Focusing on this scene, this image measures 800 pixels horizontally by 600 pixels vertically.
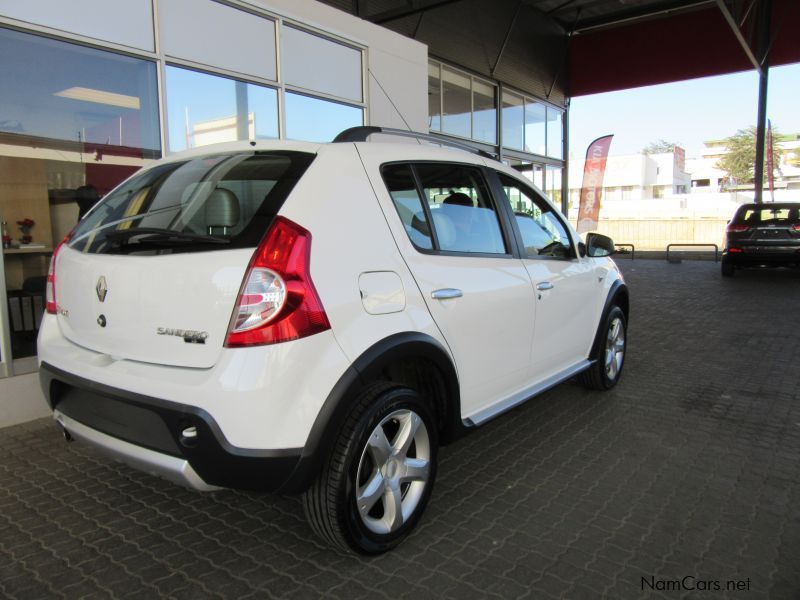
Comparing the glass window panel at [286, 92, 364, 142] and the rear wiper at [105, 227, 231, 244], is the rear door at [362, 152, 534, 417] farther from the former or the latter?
the glass window panel at [286, 92, 364, 142]

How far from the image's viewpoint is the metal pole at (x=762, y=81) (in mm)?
15023

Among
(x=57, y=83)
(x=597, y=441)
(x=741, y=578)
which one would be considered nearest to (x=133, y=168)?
(x=57, y=83)

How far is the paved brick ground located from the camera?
7.46 feet

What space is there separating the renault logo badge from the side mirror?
3.14 metres

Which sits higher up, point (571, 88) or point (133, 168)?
point (571, 88)

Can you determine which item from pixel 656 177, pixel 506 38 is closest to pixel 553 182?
pixel 506 38

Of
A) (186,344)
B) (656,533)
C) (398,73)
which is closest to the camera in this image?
(186,344)

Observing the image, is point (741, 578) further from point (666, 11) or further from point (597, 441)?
point (666, 11)

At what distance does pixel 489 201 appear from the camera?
328 cm

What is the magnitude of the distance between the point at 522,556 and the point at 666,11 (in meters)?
18.4

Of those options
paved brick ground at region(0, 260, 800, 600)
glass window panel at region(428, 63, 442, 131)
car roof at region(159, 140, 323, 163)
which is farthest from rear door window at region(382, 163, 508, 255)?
glass window panel at region(428, 63, 442, 131)

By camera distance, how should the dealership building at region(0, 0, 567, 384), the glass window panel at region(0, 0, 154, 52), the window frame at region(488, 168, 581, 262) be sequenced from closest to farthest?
the window frame at region(488, 168, 581, 262) < the glass window panel at region(0, 0, 154, 52) < the dealership building at region(0, 0, 567, 384)

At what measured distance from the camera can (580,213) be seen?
59.9 feet

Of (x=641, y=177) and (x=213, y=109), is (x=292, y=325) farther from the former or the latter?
(x=641, y=177)
